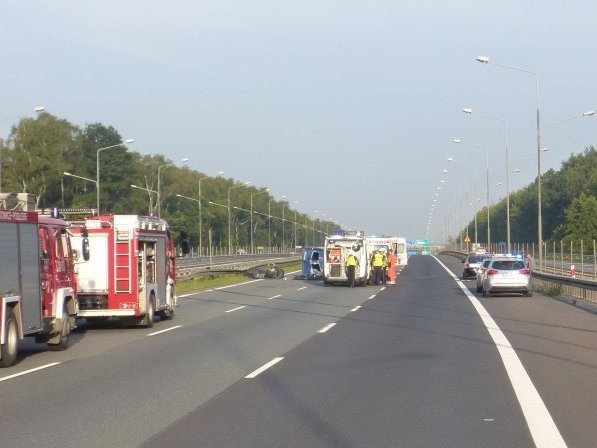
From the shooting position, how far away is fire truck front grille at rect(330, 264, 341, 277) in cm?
5122

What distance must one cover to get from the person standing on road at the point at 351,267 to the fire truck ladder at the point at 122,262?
25.7 metres

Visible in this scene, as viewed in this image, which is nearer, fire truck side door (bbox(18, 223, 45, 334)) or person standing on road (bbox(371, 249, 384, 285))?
fire truck side door (bbox(18, 223, 45, 334))

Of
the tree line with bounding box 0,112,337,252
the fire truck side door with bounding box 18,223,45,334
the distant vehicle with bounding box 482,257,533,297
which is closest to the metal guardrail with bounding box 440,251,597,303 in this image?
the distant vehicle with bounding box 482,257,533,297

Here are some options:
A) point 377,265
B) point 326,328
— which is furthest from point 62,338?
point 377,265

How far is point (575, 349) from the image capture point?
1891cm

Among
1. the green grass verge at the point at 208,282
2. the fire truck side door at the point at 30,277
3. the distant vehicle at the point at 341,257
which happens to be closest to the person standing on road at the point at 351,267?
the distant vehicle at the point at 341,257

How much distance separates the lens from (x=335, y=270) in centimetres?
5131

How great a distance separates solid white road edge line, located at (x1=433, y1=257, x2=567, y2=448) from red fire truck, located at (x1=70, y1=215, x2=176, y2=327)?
8586 mm

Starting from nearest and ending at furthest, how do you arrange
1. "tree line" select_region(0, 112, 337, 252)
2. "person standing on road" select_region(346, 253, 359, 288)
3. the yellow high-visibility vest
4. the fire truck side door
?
the fire truck side door, "person standing on road" select_region(346, 253, 359, 288), the yellow high-visibility vest, "tree line" select_region(0, 112, 337, 252)

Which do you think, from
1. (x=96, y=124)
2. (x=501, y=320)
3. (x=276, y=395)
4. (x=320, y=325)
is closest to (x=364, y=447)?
(x=276, y=395)

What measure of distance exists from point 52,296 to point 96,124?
353 ft

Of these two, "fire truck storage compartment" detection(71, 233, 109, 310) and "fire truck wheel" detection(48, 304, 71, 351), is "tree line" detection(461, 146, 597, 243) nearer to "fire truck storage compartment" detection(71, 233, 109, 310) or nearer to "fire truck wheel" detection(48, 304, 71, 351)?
"fire truck storage compartment" detection(71, 233, 109, 310)

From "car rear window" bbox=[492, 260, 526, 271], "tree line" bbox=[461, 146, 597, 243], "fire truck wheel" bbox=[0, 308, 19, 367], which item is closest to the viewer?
"fire truck wheel" bbox=[0, 308, 19, 367]

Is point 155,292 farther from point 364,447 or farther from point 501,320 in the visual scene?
point 364,447
